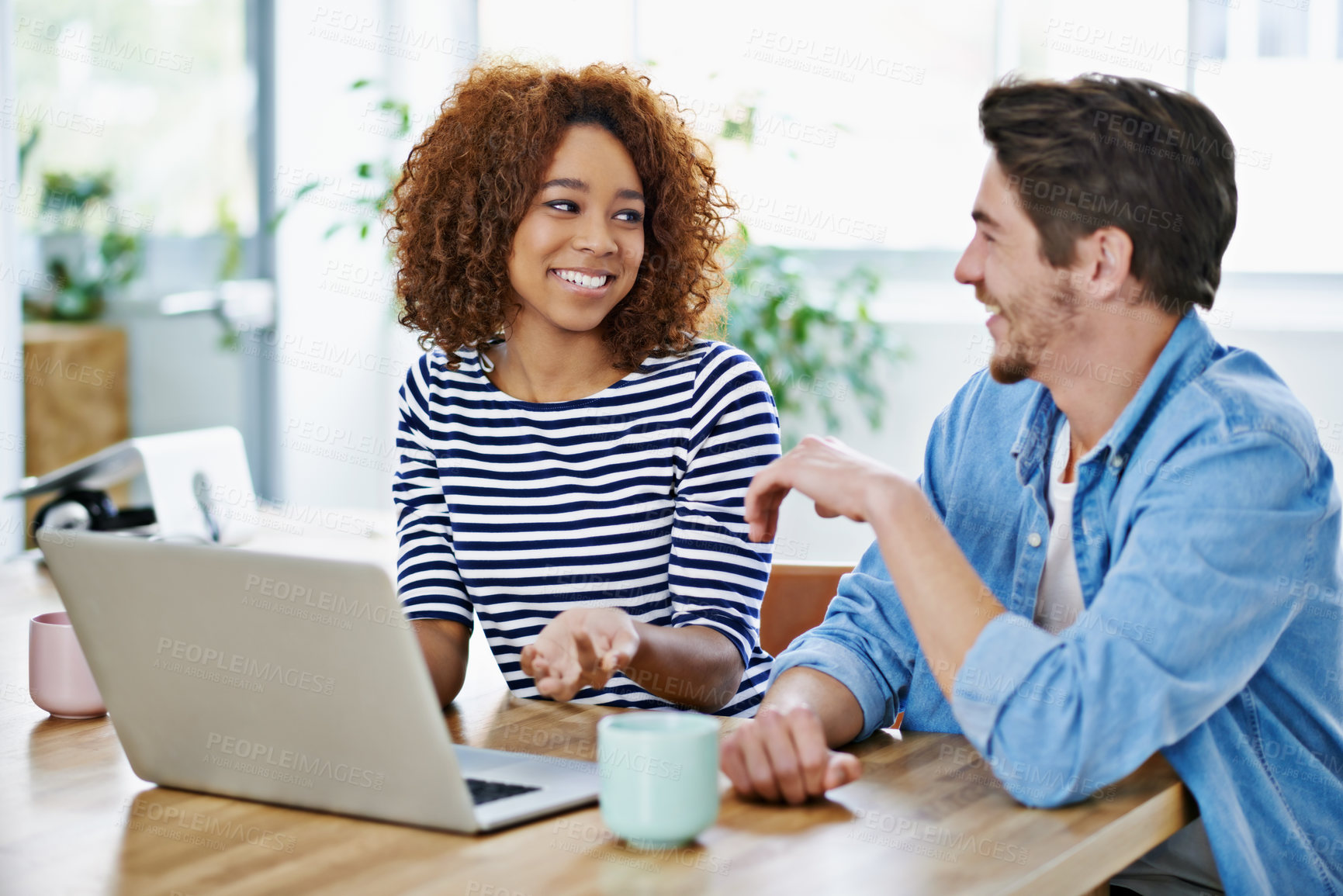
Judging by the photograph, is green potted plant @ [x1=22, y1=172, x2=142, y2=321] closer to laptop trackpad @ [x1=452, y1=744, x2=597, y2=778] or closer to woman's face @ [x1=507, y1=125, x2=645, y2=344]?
woman's face @ [x1=507, y1=125, x2=645, y2=344]

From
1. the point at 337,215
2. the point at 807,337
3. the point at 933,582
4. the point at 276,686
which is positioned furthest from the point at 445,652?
the point at 337,215

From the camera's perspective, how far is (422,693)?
2.82ft

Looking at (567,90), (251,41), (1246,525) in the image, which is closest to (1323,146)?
(567,90)

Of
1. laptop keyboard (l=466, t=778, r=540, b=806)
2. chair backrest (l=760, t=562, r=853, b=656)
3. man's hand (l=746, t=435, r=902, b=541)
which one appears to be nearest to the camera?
laptop keyboard (l=466, t=778, r=540, b=806)

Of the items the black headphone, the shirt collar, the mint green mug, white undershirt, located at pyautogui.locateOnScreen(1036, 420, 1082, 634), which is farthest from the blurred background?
the mint green mug

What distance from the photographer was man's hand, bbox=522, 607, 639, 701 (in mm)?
1046

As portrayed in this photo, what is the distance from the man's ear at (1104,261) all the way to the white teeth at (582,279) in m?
0.58

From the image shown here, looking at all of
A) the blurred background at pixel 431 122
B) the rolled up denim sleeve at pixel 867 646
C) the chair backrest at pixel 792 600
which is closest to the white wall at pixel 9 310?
the blurred background at pixel 431 122

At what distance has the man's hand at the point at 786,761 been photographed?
0.95m

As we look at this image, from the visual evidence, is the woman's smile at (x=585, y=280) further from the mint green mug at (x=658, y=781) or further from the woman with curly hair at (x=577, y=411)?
the mint green mug at (x=658, y=781)

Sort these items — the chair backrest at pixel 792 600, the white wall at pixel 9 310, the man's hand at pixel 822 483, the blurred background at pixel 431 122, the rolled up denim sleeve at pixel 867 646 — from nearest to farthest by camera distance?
the man's hand at pixel 822 483, the rolled up denim sleeve at pixel 867 646, the chair backrest at pixel 792 600, the white wall at pixel 9 310, the blurred background at pixel 431 122

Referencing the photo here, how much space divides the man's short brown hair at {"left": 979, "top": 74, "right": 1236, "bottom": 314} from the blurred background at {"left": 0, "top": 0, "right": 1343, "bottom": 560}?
82.8 inches

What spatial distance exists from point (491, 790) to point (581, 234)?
2.38ft

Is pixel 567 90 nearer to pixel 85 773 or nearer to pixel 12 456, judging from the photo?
pixel 85 773
